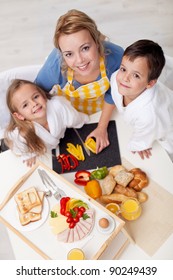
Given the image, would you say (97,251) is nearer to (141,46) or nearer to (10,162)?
(10,162)

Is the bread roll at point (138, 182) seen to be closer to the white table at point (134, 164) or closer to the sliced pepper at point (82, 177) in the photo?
the white table at point (134, 164)

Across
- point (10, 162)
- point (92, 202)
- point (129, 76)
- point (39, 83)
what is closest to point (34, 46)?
point (39, 83)

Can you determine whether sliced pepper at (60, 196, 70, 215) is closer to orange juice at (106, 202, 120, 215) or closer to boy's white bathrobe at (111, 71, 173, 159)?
orange juice at (106, 202, 120, 215)

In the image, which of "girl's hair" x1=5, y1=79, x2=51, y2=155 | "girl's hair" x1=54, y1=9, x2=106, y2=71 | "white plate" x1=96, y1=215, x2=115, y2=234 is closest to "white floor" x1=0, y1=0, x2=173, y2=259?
"girl's hair" x1=5, y1=79, x2=51, y2=155

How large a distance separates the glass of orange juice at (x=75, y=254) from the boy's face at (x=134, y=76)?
1.80 ft

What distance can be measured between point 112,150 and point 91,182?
189 mm

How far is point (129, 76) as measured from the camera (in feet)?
3.58

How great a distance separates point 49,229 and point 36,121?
46 cm

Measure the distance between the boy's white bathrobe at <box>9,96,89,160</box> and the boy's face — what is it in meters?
0.31

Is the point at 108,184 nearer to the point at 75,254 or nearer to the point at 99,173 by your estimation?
the point at 99,173

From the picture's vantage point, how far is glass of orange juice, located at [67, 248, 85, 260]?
1.02 meters

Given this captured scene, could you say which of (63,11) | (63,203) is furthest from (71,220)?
(63,11)

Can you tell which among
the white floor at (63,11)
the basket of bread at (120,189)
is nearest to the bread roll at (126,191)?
the basket of bread at (120,189)

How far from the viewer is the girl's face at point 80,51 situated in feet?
3.73
